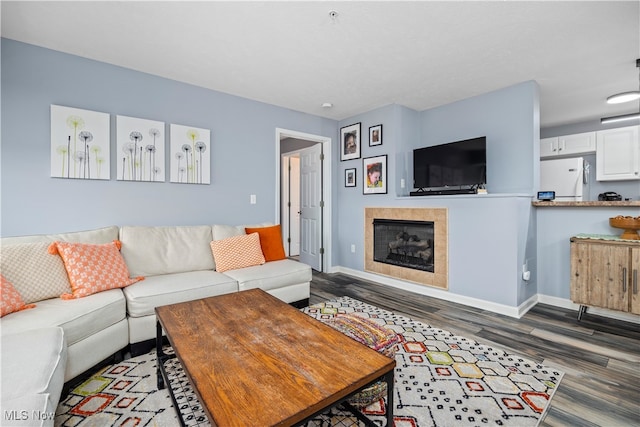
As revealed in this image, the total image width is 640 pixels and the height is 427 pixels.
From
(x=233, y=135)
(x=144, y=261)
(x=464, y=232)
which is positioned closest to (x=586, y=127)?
(x=464, y=232)

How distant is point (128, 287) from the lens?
2283mm

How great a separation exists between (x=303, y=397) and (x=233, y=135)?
327 cm

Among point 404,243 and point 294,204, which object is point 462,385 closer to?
point 404,243

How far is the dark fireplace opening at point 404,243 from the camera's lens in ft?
12.1

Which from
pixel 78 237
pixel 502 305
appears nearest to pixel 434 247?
pixel 502 305

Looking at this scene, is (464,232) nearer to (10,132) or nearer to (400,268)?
(400,268)

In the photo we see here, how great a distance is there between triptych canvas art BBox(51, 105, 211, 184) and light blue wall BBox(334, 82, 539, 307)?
241 centimetres

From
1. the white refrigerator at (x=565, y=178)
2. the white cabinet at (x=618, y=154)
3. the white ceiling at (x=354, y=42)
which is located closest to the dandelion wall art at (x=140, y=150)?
the white ceiling at (x=354, y=42)

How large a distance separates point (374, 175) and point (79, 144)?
334 centimetres

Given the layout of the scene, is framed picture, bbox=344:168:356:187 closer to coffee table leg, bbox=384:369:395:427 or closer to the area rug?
the area rug

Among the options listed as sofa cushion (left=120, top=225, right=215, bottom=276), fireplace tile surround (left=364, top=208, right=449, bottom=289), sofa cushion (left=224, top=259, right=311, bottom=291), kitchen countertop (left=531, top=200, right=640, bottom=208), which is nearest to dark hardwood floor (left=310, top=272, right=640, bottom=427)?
fireplace tile surround (left=364, top=208, right=449, bottom=289)

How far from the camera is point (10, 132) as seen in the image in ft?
Result: 7.80

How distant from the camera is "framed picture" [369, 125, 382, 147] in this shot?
4.13 m

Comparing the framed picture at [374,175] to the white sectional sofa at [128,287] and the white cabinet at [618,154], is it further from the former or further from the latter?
the white cabinet at [618,154]
